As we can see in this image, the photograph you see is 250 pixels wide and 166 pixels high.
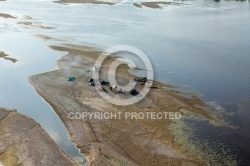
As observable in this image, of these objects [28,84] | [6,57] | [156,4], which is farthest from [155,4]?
[28,84]

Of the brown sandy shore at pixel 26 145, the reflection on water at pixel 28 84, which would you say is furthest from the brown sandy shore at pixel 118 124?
the brown sandy shore at pixel 26 145

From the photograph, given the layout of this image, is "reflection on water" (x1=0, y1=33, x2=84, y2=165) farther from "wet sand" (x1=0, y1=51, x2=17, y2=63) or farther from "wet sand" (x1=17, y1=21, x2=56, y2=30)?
"wet sand" (x1=17, y1=21, x2=56, y2=30)

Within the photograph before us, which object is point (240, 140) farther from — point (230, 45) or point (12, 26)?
point (12, 26)

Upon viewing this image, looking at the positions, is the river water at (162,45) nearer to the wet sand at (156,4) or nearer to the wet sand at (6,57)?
the wet sand at (6,57)

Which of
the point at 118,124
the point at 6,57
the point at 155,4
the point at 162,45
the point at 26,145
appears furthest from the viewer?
the point at 155,4

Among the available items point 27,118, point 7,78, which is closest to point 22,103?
point 27,118

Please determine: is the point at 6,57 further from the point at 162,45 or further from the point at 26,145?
the point at 26,145
